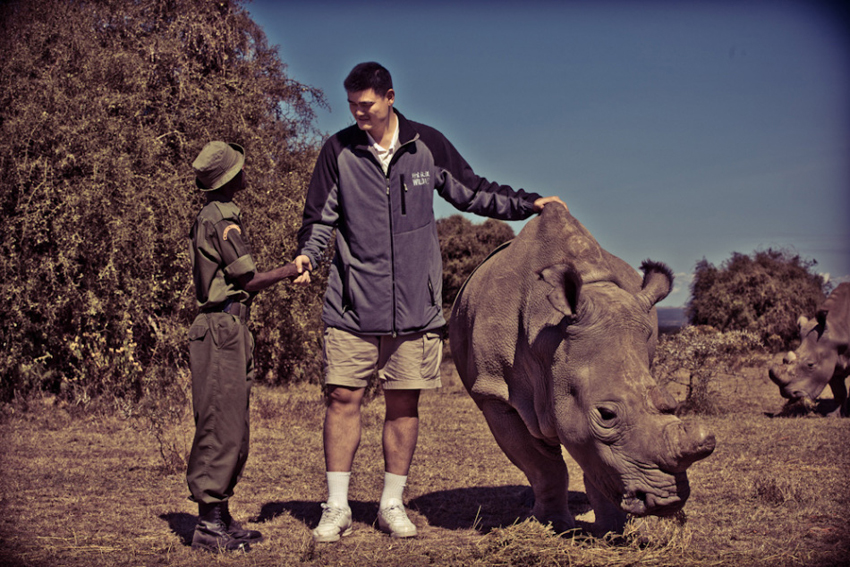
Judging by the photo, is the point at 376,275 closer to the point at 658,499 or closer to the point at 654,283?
the point at 654,283

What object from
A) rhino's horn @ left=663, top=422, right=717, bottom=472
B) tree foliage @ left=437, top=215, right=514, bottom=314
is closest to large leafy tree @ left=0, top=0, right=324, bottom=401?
rhino's horn @ left=663, top=422, right=717, bottom=472

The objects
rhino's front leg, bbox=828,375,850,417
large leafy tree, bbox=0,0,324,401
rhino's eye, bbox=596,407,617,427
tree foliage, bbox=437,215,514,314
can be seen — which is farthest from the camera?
tree foliage, bbox=437,215,514,314

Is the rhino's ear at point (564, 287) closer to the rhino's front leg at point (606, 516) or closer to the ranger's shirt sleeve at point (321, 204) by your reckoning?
the rhino's front leg at point (606, 516)

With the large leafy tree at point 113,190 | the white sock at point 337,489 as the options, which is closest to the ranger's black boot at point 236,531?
the white sock at point 337,489

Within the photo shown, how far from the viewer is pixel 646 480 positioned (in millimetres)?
3270

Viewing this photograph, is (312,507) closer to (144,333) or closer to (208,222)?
(208,222)

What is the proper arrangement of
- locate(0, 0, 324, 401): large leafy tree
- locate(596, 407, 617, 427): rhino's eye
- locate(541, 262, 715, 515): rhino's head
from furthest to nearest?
locate(0, 0, 324, 401): large leafy tree
locate(596, 407, 617, 427): rhino's eye
locate(541, 262, 715, 515): rhino's head

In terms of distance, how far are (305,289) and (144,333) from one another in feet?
8.89

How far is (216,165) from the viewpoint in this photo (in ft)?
14.3

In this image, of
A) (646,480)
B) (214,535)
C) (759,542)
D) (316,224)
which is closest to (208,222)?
(316,224)

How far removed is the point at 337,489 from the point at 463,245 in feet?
64.9

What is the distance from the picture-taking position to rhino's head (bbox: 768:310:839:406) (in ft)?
36.8

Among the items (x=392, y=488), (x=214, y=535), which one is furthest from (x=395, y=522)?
(x=214, y=535)

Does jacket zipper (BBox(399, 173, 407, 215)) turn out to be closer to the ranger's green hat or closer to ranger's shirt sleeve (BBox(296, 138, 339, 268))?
ranger's shirt sleeve (BBox(296, 138, 339, 268))
